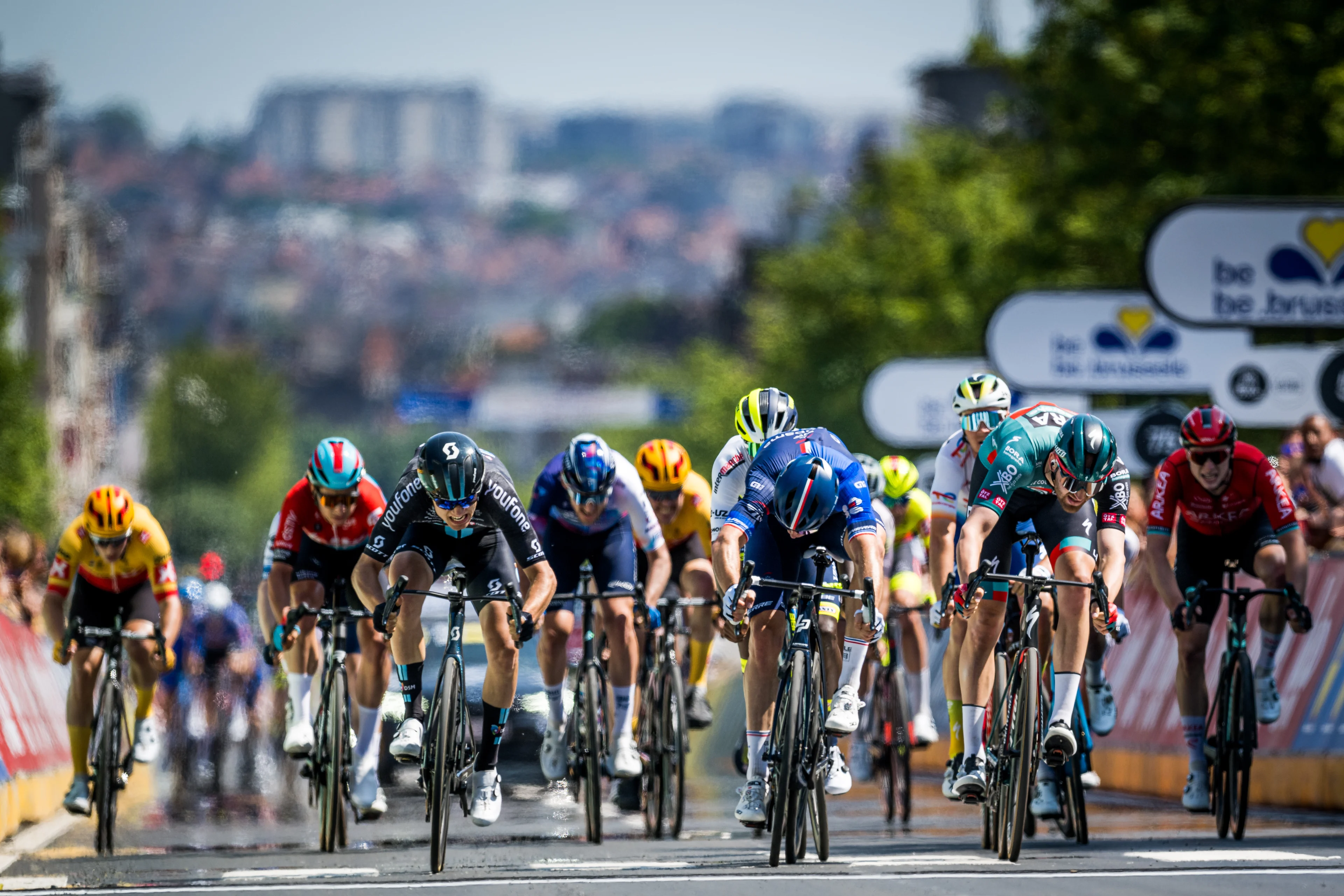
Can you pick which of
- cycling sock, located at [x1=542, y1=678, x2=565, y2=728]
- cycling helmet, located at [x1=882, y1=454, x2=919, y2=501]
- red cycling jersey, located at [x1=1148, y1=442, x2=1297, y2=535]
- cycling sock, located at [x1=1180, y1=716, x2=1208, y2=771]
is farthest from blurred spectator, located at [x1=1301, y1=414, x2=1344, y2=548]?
cycling sock, located at [x1=542, y1=678, x2=565, y2=728]

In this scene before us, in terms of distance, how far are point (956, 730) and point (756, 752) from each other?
1235mm

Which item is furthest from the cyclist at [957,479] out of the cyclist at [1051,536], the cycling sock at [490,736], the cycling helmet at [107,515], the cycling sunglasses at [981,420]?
the cycling helmet at [107,515]

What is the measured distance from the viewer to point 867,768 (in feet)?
51.6

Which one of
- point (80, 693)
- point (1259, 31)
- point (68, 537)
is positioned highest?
point (1259, 31)

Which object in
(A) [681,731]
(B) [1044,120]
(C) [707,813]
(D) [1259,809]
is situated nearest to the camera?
(A) [681,731]

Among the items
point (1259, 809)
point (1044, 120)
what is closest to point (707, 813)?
point (1259, 809)

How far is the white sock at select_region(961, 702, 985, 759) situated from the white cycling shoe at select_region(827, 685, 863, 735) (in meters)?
0.58

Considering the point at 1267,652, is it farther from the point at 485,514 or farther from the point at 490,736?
the point at 485,514

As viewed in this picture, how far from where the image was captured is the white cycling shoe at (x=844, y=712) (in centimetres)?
1018

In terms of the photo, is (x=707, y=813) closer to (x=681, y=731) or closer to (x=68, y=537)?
(x=681, y=731)

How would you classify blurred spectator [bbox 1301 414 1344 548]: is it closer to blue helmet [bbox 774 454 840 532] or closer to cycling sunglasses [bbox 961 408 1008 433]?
cycling sunglasses [bbox 961 408 1008 433]

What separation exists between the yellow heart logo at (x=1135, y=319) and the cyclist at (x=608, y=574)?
1268 centimetres

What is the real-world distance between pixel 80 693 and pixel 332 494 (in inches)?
88.2

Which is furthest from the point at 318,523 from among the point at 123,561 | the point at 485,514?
the point at 485,514
